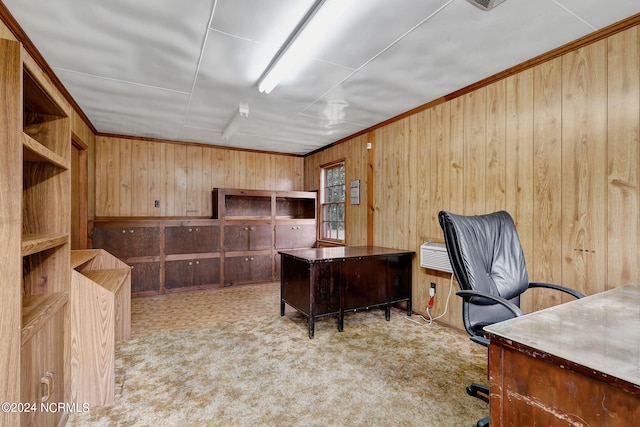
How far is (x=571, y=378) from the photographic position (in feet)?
2.64

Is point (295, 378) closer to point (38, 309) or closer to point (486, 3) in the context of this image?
point (38, 309)

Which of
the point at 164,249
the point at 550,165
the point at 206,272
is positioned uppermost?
the point at 550,165

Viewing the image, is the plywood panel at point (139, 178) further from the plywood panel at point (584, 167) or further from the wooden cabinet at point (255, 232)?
the plywood panel at point (584, 167)

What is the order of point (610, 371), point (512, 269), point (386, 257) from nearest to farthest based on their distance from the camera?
point (610, 371)
point (512, 269)
point (386, 257)

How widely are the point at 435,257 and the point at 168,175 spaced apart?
4364 mm

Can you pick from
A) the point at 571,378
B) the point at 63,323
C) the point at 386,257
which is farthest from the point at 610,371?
the point at 386,257

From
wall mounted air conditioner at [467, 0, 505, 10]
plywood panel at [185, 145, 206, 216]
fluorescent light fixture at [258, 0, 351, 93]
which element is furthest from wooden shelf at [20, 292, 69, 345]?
plywood panel at [185, 145, 206, 216]

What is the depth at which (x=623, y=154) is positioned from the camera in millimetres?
1990

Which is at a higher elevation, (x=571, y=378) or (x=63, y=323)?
(x=571, y=378)

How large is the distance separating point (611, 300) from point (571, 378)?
93 cm

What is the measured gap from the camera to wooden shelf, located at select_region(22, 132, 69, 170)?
4.09 feet

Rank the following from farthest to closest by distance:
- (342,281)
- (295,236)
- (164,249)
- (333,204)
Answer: (295,236) → (333,204) → (164,249) → (342,281)

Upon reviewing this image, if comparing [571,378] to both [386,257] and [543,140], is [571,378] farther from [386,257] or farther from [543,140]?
[386,257]

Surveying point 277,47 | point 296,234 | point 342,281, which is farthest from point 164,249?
point 277,47
